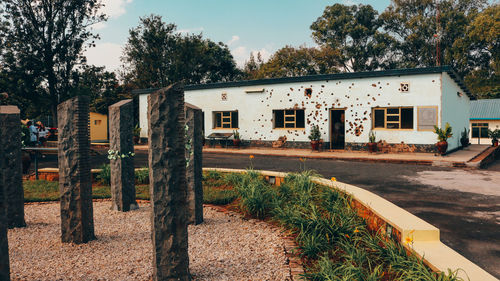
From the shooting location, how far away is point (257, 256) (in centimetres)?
397

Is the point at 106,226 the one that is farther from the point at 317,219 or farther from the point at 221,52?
the point at 221,52

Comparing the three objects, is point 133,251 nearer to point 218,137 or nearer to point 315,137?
point 315,137

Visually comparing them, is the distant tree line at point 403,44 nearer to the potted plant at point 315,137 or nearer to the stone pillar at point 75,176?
the potted plant at point 315,137

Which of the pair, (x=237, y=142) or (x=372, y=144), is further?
(x=237, y=142)

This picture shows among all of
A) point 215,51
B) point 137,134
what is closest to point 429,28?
point 215,51

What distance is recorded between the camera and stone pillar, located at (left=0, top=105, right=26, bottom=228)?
507 centimetres

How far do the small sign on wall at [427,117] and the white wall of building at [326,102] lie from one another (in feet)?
0.60

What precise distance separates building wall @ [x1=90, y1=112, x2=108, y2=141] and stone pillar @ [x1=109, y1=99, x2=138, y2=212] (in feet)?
86.3

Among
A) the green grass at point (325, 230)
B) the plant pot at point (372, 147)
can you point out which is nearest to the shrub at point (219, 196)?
the green grass at point (325, 230)

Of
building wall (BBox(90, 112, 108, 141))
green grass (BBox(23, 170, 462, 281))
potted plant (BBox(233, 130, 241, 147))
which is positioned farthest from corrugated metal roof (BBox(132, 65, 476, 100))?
building wall (BBox(90, 112, 108, 141))

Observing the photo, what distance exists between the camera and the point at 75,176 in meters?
4.50

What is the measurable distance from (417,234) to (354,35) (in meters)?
40.1

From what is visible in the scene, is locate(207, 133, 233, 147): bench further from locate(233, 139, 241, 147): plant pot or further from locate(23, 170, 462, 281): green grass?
locate(23, 170, 462, 281): green grass

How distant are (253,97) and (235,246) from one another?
15936 millimetres
